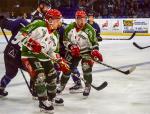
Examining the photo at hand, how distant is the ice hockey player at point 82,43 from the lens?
5410 mm

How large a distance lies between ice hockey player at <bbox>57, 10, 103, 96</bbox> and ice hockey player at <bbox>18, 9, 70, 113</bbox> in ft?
2.27

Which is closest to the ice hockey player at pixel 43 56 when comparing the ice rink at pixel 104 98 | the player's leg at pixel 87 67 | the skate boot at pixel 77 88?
the ice rink at pixel 104 98

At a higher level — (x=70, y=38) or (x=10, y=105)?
(x=70, y=38)

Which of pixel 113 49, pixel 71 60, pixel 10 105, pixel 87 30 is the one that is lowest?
pixel 113 49

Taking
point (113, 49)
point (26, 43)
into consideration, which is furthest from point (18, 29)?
point (113, 49)

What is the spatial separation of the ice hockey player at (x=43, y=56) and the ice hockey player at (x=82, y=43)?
27.3 inches

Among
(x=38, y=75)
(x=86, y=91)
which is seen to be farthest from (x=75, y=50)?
(x=38, y=75)

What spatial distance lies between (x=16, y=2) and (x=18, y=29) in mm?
12684

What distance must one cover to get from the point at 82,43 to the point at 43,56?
0.98 meters

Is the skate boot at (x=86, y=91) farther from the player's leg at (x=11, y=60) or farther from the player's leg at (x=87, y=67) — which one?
the player's leg at (x=11, y=60)

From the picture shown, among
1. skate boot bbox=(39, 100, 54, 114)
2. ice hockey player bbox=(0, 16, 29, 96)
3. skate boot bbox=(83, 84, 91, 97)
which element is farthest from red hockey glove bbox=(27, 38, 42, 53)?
skate boot bbox=(83, 84, 91, 97)

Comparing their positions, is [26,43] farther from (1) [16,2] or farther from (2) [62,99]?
(1) [16,2]

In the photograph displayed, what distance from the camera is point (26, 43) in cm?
462

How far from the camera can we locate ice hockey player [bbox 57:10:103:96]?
17.7 ft
